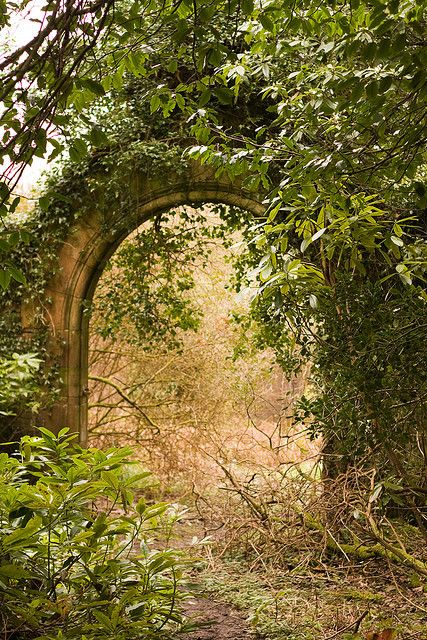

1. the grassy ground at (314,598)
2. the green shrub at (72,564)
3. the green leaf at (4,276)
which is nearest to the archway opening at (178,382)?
the grassy ground at (314,598)

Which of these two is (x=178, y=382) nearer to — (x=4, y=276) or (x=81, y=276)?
(x=81, y=276)

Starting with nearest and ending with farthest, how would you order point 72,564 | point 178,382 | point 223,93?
point 223,93 → point 72,564 → point 178,382

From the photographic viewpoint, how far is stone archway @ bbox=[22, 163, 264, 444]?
6.64 metres

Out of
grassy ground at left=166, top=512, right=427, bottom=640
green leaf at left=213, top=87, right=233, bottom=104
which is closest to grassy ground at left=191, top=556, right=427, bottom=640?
grassy ground at left=166, top=512, right=427, bottom=640

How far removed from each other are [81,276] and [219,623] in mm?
3764

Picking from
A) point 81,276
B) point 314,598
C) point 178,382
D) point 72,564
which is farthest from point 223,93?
point 178,382

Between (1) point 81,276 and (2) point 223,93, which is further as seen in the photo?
(1) point 81,276

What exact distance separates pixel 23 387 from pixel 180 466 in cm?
229

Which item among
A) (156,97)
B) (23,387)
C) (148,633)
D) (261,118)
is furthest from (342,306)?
(23,387)

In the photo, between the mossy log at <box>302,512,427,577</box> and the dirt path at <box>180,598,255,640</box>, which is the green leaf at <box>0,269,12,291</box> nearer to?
the dirt path at <box>180,598,255,640</box>

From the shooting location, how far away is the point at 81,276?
22.8 ft

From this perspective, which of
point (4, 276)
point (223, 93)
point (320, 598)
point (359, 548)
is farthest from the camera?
point (359, 548)

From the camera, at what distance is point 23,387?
6543mm

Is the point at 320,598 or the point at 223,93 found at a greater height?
the point at 223,93
